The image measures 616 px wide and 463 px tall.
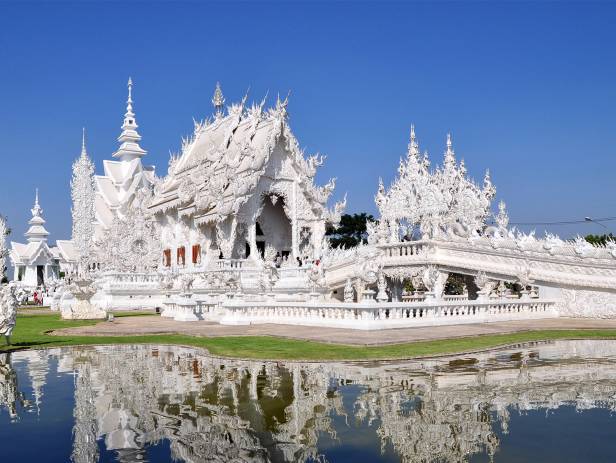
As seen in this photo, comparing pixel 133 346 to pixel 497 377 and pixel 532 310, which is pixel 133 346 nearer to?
pixel 497 377

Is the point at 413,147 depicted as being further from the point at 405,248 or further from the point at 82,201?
the point at 82,201

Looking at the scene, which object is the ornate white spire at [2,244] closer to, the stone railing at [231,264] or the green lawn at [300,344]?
the green lawn at [300,344]

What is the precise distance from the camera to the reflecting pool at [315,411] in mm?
5324

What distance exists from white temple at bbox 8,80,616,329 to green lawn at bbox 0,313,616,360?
2927mm

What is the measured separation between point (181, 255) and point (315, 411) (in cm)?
2976

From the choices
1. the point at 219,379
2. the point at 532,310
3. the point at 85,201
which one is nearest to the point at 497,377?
the point at 219,379

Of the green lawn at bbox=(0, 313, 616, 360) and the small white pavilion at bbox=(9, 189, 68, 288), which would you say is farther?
the small white pavilion at bbox=(9, 189, 68, 288)

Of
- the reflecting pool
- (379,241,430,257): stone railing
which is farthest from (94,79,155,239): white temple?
the reflecting pool

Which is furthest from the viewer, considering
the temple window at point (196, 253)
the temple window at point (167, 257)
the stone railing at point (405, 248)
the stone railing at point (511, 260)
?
the temple window at point (167, 257)

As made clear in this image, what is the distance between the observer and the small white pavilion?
205ft

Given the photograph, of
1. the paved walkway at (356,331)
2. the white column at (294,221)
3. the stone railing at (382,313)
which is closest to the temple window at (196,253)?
the white column at (294,221)

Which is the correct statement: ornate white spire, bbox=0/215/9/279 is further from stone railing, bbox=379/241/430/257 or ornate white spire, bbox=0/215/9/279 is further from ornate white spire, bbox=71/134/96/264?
ornate white spire, bbox=71/134/96/264

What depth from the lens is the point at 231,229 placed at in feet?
97.7

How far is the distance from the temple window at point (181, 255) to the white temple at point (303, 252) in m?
0.11
